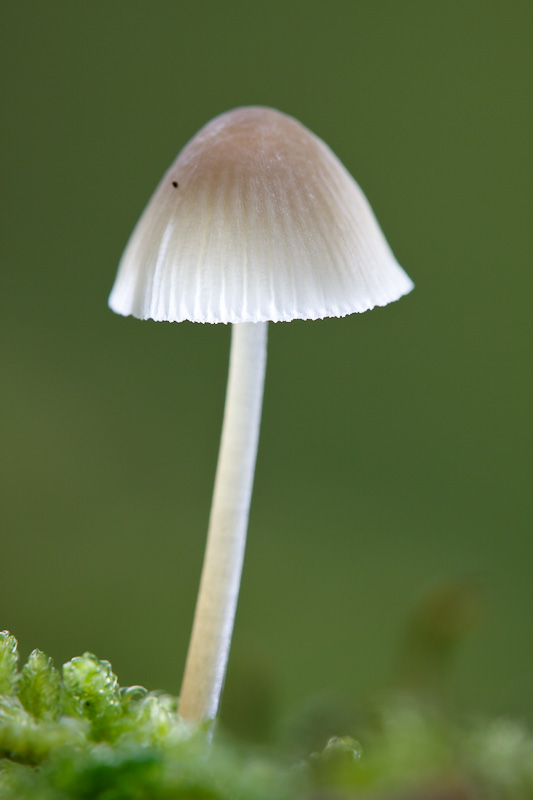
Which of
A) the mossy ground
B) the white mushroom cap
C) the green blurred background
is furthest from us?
the green blurred background

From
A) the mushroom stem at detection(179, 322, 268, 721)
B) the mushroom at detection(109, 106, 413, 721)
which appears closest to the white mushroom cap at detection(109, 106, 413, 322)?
the mushroom at detection(109, 106, 413, 721)

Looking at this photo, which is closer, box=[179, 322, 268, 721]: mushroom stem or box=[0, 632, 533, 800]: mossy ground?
box=[0, 632, 533, 800]: mossy ground

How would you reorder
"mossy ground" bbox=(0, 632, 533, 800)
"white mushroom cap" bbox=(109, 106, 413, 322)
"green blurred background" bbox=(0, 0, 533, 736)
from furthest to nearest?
"green blurred background" bbox=(0, 0, 533, 736), "white mushroom cap" bbox=(109, 106, 413, 322), "mossy ground" bbox=(0, 632, 533, 800)

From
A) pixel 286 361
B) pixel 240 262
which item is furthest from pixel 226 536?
pixel 286 361

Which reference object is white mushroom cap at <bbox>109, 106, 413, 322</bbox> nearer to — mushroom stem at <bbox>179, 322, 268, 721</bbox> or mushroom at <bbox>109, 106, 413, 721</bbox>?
mushroom at <bbox>109, 106, 413, 721</bbox>

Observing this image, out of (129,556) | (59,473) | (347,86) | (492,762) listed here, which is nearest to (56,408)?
(59,473)

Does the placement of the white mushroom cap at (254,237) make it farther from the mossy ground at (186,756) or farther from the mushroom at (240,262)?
the mossy ground at (186,756)

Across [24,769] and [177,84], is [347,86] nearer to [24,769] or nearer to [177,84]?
[177,84]
